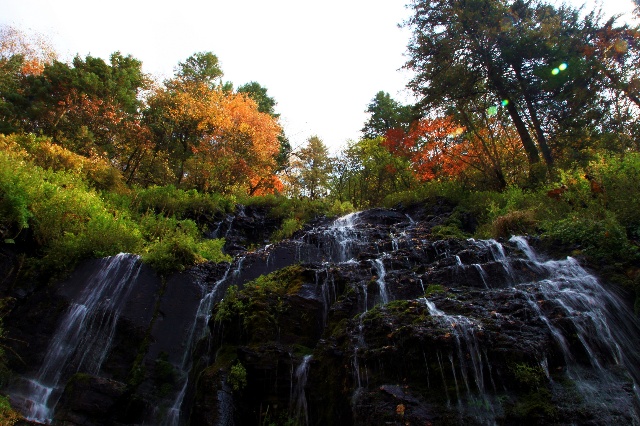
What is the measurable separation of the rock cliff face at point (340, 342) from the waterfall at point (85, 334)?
0.03 meters

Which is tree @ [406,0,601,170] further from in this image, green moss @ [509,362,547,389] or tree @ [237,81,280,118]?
tree @ [237,81,280,118]

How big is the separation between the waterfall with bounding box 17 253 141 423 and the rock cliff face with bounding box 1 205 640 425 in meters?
0.03

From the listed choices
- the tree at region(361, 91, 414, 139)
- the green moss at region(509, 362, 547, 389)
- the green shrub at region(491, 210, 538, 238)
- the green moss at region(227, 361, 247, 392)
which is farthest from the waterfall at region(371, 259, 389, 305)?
the tree at region(361, 91, 414, 139)

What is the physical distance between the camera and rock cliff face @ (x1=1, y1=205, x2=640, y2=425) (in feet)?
15.2

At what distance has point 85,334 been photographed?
8.77 metres

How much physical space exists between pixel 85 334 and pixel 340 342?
250 inches

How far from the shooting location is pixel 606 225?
25.1 ft

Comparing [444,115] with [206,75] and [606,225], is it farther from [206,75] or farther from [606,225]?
[206,75]

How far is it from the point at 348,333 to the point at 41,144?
585 inches

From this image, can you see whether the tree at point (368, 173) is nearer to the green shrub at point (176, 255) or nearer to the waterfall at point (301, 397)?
the green shrub at point (176, 255)

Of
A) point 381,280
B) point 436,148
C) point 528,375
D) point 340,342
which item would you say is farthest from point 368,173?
point 528,375

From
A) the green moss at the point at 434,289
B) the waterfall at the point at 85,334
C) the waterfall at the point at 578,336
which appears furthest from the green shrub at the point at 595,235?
the waterfall at the point at 85,334

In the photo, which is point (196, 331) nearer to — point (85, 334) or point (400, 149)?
point (85, 334)

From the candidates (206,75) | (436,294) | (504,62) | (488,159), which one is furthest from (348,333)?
(206,75)
